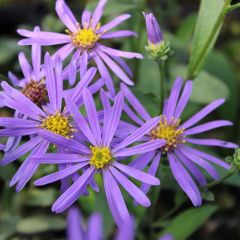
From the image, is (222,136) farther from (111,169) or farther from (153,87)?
(111,169)

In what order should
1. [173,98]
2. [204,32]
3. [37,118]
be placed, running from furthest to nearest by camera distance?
1. [204,32]
2. [173,98]
3. [37,118]

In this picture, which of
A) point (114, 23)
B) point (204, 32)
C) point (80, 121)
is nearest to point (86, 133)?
point (80, 121)

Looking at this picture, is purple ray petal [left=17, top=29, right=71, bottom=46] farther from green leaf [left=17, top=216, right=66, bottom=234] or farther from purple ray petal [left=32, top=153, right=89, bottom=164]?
green leaf [left=17, top=216, right=66, bottom=234]

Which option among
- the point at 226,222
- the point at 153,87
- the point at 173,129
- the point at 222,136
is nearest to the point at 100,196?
the point at 173,129

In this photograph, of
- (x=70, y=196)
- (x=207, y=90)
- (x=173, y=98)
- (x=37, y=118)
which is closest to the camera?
(x=70, y=196)

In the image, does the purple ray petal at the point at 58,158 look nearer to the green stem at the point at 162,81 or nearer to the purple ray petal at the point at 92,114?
the purple ray petal at the point at 92,114

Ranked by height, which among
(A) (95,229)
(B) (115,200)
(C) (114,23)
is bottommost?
(A) (95,229)

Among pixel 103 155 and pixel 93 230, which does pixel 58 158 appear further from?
pixel 93 230
